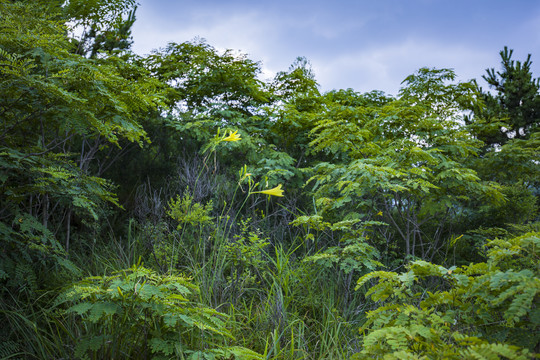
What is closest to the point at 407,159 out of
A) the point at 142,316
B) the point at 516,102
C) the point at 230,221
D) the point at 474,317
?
the point at 230,221

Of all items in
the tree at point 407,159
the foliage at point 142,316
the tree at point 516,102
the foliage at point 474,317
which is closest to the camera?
the foliage at point 474,317

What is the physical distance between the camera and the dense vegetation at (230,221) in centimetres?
168

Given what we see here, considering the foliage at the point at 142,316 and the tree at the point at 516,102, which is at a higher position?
the tree at the point at 516,102

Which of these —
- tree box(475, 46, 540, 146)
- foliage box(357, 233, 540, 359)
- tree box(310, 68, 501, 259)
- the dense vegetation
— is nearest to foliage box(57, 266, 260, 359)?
the dense vegetation

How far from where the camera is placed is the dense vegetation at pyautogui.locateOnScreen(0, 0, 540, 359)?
168cm

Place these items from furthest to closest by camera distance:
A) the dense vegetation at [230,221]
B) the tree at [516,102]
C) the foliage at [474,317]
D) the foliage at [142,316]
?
the tree at [516,102] → the foliage at [142,316] → the dense vegetation at [230,221] → the foliage at [474,317]

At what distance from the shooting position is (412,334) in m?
1.37

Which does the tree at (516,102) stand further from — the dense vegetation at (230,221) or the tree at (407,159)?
the tree at (407,159)

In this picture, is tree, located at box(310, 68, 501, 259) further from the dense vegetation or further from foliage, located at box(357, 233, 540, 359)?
foliage, located at box(357, 233, 540, 359)

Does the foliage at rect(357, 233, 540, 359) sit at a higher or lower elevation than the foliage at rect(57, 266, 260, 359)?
higher

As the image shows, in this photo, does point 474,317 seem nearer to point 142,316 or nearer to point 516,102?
point 142,316

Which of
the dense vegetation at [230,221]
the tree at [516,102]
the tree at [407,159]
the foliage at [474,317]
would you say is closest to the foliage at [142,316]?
the dense vegetation at [230,221]

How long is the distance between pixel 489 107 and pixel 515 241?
937cm

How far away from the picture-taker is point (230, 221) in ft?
16.1
